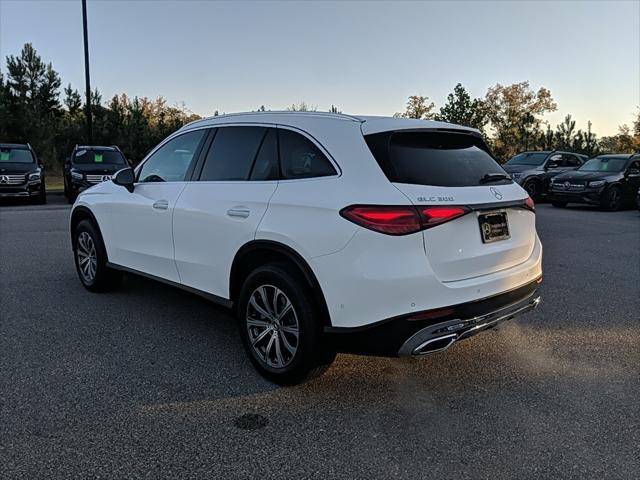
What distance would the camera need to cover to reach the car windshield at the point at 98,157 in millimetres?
16062

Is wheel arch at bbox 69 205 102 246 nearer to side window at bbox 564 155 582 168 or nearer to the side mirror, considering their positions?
the side mirror

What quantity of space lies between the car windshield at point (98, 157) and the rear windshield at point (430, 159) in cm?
1456

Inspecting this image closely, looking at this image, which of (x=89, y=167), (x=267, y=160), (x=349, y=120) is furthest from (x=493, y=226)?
(x=89, y=167)

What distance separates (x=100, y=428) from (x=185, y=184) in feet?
6.55

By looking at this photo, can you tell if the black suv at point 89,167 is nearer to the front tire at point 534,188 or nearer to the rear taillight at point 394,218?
the front tire at point 534,188

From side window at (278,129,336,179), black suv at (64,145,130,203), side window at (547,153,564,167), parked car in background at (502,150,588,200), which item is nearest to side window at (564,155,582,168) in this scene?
parked car in background at (502,150,588,200)

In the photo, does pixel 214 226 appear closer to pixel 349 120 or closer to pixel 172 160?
pixel 172 160

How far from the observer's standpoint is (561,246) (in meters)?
8.90

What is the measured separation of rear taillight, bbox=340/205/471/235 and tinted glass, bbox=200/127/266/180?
114 centimetres

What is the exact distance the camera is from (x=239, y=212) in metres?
3.67

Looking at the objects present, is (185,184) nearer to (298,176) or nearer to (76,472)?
(298,176)

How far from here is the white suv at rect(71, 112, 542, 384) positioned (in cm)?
298

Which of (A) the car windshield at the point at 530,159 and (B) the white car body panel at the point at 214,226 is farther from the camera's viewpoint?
(A) the car windshield at the point at 530,159

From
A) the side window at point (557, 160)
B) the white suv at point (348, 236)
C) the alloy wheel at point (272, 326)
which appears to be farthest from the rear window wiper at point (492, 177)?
the side window at point (557, 160)
